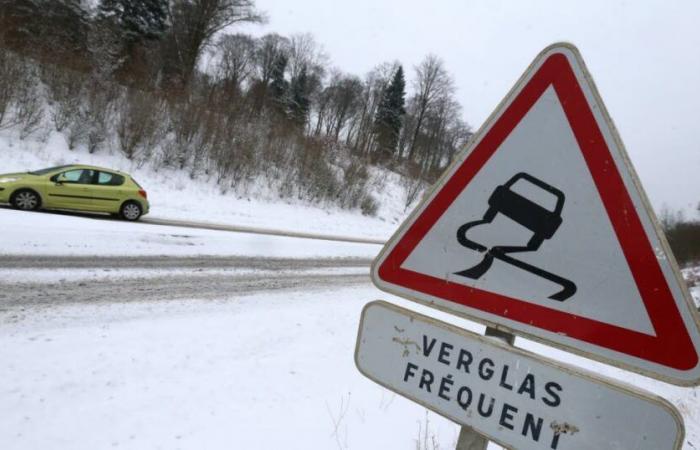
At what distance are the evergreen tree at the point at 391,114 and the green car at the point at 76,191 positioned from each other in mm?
36095

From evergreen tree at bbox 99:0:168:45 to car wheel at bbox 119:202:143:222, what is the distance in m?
23.0

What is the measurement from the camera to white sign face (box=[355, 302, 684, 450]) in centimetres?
88

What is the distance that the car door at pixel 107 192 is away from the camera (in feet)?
35.6

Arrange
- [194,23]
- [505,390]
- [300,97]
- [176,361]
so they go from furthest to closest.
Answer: [300,97] → [194,23] → [176,361] → [505,390]

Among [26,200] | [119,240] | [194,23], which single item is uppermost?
[194,23]

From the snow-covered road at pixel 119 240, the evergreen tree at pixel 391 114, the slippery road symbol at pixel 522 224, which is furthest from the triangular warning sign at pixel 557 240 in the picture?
the evergreen tree at pixel 391 114

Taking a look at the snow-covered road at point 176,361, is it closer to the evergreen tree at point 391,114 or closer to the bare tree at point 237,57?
the bare tree at point 237,57

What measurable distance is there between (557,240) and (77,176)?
42.1ft

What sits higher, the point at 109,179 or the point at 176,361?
the point at 109,179

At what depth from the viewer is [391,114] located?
46.3 m

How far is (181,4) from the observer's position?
27.5 meters

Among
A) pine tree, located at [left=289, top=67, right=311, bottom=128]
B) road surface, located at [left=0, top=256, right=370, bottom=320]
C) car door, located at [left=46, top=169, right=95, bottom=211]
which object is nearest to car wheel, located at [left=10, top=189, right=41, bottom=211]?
car door, located at [left=46, top=169, right=95, bottom=211]

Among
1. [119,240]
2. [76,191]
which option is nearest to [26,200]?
[76,191]

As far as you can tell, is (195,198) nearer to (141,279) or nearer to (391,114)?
(141,279)
